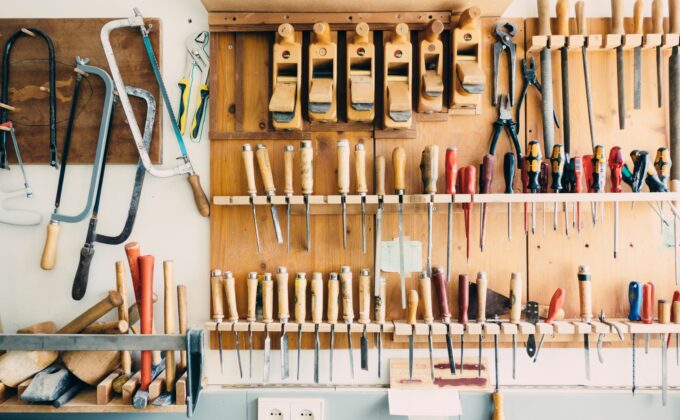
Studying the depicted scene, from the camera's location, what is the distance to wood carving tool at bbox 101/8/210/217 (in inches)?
68.2

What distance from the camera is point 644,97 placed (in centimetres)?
176

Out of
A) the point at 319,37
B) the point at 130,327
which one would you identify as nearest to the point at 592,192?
the point at 319,37

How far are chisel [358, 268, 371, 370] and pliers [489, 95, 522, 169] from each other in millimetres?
668

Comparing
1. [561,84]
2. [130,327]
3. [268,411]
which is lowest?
[268,411]

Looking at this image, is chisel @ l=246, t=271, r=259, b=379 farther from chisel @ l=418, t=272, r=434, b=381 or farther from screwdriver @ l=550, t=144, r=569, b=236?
screwdriver @ l=550, t=144, r=569, b=236

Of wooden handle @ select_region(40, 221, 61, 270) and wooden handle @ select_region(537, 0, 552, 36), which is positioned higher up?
wooden handle @ select_region(537, 0, 552, 36)

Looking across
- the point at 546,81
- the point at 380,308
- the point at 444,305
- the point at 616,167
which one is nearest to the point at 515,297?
the point at 444,305

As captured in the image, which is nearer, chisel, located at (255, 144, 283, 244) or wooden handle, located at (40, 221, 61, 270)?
chisel, located at (255, 144, 283, 244)

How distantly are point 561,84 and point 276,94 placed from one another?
108cm

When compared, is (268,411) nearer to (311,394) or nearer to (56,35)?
(311,394)

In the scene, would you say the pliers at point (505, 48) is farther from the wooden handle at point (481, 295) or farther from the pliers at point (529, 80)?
the wooden handle at point (481, 295)

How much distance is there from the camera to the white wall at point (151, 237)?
178 cm

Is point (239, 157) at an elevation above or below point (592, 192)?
above

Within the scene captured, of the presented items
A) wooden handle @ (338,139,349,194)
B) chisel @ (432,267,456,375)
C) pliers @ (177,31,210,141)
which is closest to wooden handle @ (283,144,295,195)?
wooden handle @ (338,139,349,194)
